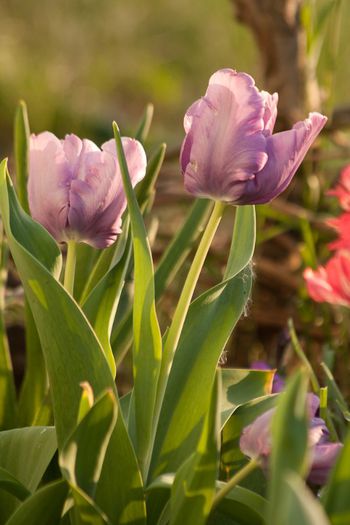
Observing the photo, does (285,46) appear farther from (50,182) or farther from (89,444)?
(89,444)

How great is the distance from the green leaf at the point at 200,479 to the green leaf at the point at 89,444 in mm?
44

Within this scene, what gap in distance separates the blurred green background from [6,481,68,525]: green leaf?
6.10 metres

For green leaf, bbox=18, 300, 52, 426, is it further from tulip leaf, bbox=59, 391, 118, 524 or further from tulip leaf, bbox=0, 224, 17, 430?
tulip leaf, bbox=59, 391, 118, 524

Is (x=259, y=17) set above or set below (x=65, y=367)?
above

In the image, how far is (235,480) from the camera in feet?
1.48

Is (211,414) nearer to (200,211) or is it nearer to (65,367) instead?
(65,367)

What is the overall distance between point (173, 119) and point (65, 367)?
6574 millimetres

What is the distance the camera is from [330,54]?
4.25 ft

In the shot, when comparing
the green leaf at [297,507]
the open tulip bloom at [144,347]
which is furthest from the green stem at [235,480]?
the green leaf at [297,507]

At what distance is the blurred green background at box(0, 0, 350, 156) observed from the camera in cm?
675

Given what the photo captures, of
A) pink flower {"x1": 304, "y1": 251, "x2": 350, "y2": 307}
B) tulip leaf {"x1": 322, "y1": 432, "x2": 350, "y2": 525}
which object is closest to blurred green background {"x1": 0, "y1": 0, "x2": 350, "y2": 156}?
pink flower {"x1": 304, "y1": 251, "x2": 350, "y2": 307}

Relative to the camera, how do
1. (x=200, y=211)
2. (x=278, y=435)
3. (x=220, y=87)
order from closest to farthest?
(x=278, y=435)
(x=220, y=87)
(x=200, y=211)

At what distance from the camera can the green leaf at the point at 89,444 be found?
439 millimetres

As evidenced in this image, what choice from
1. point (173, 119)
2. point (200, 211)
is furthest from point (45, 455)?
point (173, 119)
